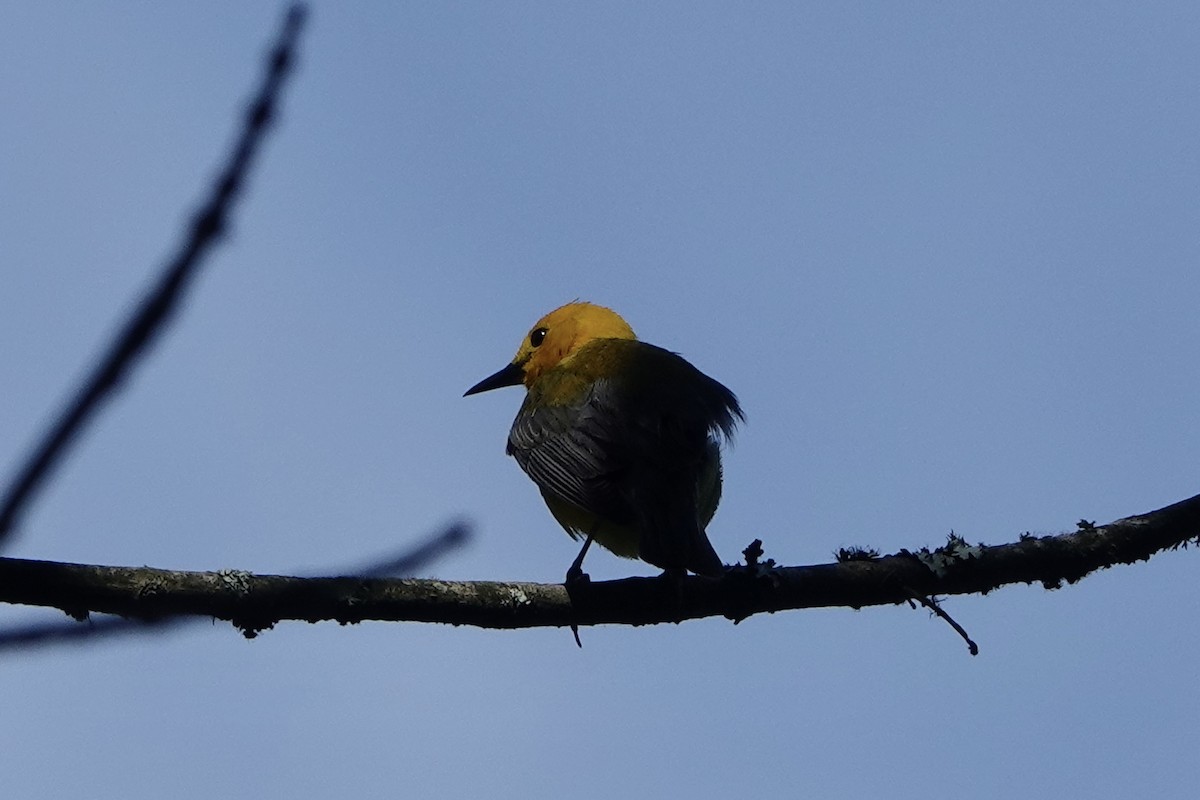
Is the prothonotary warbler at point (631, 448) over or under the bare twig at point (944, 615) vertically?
over

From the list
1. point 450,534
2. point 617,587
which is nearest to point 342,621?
point 617,587

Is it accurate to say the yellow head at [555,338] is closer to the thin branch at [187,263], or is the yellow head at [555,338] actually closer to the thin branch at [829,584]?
the thin branch at [829,584]

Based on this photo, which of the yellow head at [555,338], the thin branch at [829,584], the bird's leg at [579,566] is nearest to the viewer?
the thin branch at [829,584]

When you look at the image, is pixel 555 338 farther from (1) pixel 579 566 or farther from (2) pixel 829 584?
(2) pixel 829 584

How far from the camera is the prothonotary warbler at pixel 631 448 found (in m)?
5.27

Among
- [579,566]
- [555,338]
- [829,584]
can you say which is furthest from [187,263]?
[555,338]

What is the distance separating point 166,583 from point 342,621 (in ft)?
1.46

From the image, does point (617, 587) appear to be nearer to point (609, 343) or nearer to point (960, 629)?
point (960, 629)

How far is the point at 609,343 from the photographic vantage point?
7.74 meters

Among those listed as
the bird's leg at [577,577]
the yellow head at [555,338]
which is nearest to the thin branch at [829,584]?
the bird's leg at [577,577]

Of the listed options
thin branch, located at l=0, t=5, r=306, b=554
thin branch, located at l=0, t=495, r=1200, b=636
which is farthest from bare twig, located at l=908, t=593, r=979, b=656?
thin branch, located at l=0, t=5, r=306, b=554

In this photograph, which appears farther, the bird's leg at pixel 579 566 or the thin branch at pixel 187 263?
the bird's leg at pixel 579 566

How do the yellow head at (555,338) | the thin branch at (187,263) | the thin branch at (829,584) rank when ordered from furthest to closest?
the yellow head at (555,338) → the thin branch at (829,584) → the thin branch at (187,263)

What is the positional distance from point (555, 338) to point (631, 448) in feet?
9.59
